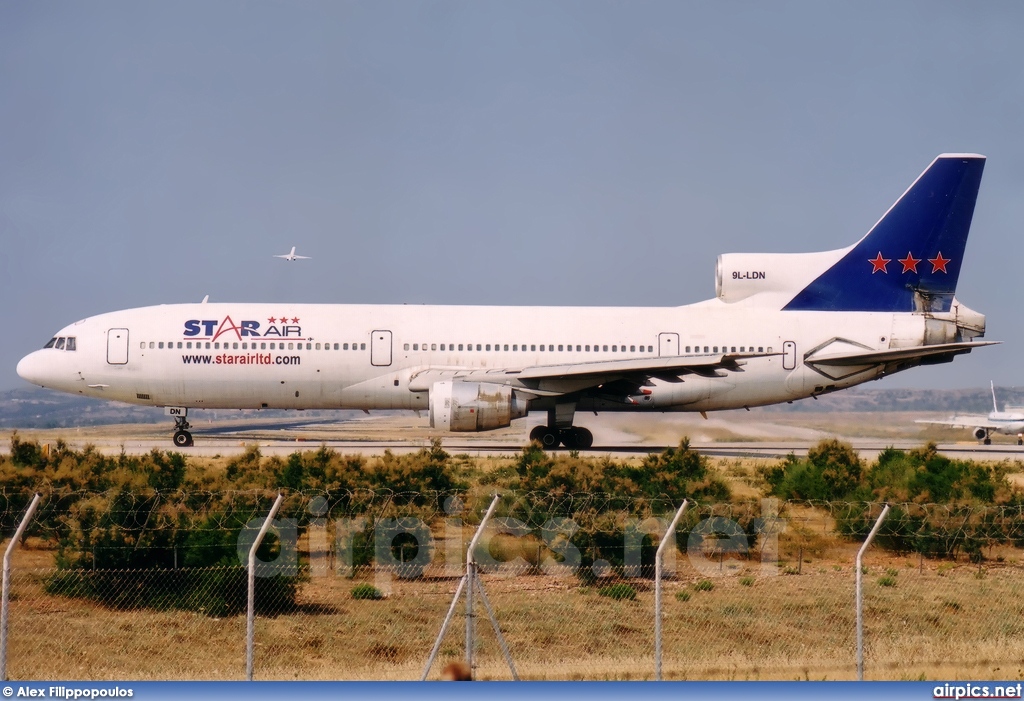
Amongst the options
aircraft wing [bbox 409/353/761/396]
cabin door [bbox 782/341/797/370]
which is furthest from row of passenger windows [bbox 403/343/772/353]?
cabin door [bbox 782/341/797/370]

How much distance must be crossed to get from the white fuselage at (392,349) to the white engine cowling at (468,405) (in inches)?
76.3

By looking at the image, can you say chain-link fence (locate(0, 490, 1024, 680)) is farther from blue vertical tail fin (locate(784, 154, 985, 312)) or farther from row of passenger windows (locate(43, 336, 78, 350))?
blue vertical tail fin (locate(784, 154, 985, 312))

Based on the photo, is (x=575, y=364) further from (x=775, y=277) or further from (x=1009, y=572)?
(x=1009, y=572)

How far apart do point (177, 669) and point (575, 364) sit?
1875 centimetres

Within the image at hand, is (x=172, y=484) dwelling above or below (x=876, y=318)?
below

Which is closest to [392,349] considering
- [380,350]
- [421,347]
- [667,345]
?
[380,350]

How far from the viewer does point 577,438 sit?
30141 mm

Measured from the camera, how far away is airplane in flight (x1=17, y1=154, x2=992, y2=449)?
28.8 m

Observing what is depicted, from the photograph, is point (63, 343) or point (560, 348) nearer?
point (63, 343)

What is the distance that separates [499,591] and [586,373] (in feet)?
44.7

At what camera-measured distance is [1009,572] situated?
54.6 ft

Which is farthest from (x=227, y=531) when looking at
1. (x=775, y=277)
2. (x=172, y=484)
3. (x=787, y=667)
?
(x=775, y=277)

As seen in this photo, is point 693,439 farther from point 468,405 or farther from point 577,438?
point 468,405

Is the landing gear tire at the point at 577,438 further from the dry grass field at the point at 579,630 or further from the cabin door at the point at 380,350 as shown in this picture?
the dry grass field at the point at 579,630
